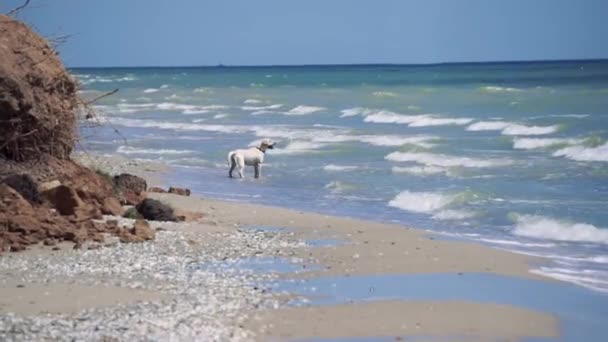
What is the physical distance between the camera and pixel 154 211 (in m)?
13.0

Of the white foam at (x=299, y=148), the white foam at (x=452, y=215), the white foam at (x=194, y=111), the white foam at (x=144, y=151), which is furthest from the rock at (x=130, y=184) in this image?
the white foam at (x=194, y=111)

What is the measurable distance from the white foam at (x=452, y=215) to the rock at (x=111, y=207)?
461cm

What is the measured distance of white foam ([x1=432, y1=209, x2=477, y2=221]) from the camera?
14.8m

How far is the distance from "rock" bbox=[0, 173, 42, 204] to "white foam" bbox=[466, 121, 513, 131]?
73.1 ft

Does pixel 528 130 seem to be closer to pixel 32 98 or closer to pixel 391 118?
pixel 391 118

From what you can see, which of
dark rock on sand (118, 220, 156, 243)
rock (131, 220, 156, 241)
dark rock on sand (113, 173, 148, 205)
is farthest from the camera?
dark rock on sand (113, 173, 148, 205)

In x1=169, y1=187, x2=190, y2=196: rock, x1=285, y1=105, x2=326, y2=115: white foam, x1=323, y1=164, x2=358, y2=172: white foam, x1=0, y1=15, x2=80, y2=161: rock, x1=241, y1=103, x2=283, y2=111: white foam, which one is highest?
x1=0, y1=15, x2=80, y2=161: rock

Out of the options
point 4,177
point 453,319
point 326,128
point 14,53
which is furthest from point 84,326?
point 326,128

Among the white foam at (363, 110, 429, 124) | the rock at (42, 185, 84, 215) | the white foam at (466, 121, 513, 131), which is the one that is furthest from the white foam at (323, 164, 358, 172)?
the white foam at (363, 110, 429, 124)

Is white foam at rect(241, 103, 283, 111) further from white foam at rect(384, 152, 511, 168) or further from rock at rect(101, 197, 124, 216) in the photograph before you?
rock at rect(101, 197, 124, 216)

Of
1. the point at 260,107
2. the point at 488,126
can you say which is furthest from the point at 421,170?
the point at 260,107

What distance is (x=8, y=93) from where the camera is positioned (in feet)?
40.8

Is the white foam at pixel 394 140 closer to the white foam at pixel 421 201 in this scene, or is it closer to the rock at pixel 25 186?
the white foam at pixel 421 201

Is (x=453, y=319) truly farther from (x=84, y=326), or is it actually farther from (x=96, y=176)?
(x=96, y=176)
